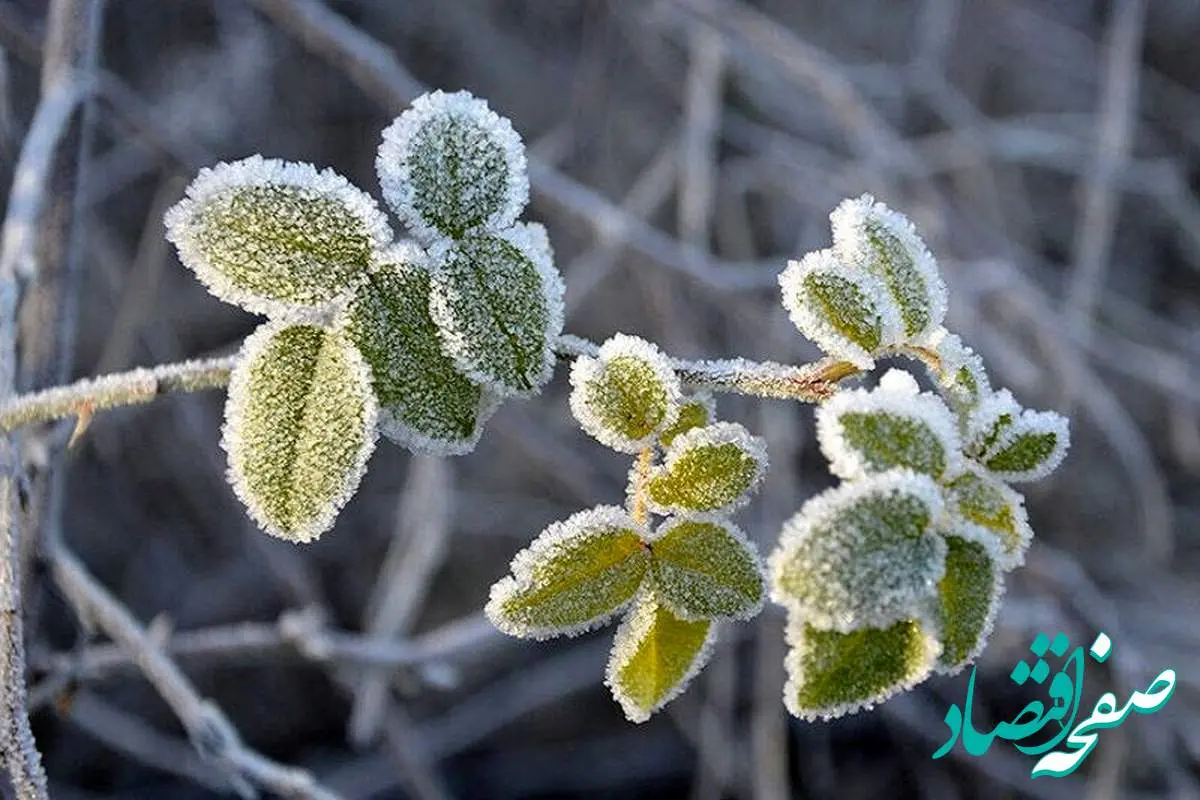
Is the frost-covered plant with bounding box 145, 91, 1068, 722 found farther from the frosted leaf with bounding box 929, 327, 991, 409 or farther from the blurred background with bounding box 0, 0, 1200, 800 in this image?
the blurred background with bounding box 0, 0, 1200, 800

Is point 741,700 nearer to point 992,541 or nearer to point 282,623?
point 282,623

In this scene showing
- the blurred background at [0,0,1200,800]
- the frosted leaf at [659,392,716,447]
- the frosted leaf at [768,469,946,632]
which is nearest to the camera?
the frosted leaf at [768,469,946,632]

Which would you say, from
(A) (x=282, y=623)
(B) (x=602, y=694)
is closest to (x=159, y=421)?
(B) (x=602, y=694)

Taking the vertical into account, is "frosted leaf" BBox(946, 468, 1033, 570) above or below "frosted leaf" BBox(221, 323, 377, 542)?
below

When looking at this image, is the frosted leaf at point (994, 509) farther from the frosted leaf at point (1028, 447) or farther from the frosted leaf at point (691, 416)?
the frosted leaf at point (691, 416)

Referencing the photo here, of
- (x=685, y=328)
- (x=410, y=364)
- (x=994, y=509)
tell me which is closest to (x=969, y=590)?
(x=994, y=509)

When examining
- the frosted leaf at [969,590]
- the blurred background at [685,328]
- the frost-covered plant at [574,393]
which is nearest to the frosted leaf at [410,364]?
the frost-covered plant at [574,393]

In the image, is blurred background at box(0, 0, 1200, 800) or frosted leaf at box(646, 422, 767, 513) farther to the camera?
blurred background at box(0, 0, 1200, 800)

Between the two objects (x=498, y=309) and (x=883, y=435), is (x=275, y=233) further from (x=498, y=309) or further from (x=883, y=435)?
(x=883, y=435)

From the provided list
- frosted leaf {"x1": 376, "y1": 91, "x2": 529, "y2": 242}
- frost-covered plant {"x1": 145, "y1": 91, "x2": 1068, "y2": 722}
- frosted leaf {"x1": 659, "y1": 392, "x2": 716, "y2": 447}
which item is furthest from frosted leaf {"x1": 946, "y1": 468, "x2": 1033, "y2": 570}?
frosted leaf {"x1": 376, "y1": 91, "x2": 529, "y2": 242}
